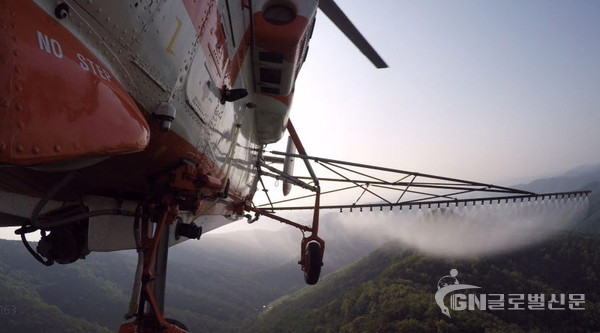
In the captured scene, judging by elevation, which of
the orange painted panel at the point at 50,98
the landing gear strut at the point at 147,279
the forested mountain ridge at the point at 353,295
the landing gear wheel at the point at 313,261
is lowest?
the forested mountain ridge at the point at 353,295

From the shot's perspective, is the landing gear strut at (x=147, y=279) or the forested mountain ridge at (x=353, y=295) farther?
the forested mountain ridge at (x=353, y=295)

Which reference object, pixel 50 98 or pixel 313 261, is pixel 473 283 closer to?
pixel 313 261

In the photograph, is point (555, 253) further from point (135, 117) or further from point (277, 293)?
point (277, 293)

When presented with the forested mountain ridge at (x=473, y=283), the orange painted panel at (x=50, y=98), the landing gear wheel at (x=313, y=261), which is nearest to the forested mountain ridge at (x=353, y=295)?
the forested mountain ridge at (x=473, y=283)

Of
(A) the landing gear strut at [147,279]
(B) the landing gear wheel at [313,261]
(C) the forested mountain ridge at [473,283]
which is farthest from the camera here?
(C) the forested mountain ridge at [473,283]

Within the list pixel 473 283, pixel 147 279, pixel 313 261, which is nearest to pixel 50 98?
pixel 147 279

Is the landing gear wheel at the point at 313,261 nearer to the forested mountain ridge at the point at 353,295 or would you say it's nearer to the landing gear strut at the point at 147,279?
the landing gear strut at the point at 147,279

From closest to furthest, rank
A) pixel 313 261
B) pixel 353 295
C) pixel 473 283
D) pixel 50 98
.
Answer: pixel 50 98
pixel 313 261
pixel 473 283
pixel 353 295
